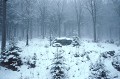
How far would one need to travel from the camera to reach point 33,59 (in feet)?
47.5

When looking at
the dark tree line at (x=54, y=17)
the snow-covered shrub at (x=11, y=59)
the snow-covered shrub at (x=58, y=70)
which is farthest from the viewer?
the dark tree line at (x=54, y=17)

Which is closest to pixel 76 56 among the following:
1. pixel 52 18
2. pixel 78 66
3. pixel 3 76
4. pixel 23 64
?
pixel 78 66

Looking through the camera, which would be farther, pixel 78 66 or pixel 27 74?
pixel 78 66

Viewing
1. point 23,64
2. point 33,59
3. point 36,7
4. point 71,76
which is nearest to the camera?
point 71,76

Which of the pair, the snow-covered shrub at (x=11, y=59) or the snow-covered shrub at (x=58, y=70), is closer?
the snow-covered shrub at (x=58, y=70)

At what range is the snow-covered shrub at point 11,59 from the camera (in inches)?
492

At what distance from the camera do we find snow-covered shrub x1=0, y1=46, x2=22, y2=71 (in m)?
12.5

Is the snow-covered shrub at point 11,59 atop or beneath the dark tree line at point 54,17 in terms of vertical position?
beneath

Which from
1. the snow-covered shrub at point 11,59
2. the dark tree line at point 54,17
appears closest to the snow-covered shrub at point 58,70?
the snow-covered shrub at point 11,59

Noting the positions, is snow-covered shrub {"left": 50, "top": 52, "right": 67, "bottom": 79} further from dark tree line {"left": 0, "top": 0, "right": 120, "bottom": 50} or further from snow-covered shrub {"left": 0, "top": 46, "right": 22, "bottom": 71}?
dark tree line {"left": 0, "top": 0, "right": 120, "bottom": 50}

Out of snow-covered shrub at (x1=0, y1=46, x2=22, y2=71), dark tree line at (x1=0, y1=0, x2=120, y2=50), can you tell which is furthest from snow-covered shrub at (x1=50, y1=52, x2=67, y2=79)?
dark tree line at (x1=0, y1=0, x2=120, y2=50)

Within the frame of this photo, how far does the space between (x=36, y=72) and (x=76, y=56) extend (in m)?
6.22

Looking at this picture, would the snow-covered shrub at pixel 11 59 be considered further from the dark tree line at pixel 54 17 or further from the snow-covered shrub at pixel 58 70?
the dark tree line at pixel 54 17

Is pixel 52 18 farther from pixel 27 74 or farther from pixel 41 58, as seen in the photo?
pixel 27 74
